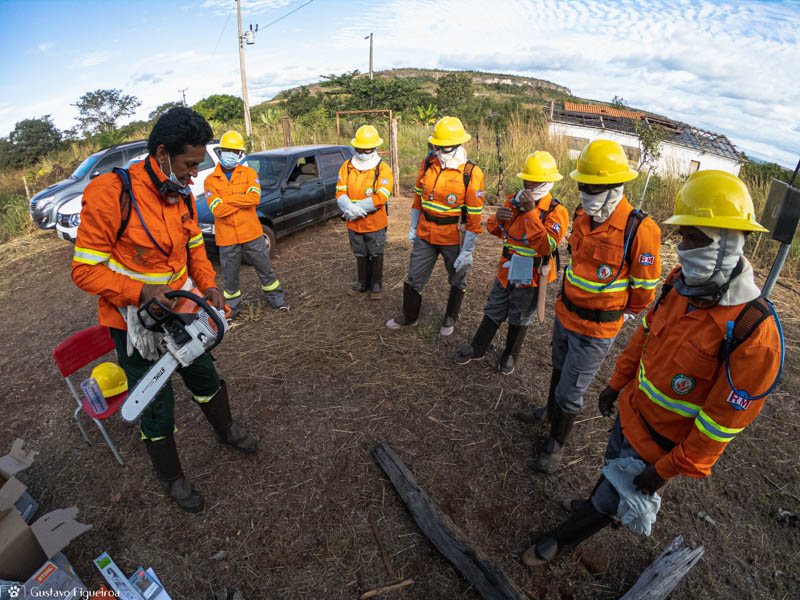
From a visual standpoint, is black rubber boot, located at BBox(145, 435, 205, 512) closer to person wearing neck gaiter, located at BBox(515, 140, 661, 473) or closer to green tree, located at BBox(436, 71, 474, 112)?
person wearing neck gaiter, located at BBox(515, 140, 661, 473)

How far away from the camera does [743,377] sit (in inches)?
53.4

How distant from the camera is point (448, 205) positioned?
12.0ft

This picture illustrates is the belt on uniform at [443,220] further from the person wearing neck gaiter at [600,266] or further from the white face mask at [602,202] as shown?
the white face mask at [602,202]

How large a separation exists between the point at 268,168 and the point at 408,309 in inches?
155

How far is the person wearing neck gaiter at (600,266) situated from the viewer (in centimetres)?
215

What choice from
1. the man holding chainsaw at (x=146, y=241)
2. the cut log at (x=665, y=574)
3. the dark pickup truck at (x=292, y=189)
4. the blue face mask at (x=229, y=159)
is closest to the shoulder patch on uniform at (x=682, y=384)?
the cut log at (x=665, y=574)

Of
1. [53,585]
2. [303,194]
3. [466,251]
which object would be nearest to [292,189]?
[303,194]

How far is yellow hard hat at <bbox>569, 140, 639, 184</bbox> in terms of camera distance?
2145 millimetres

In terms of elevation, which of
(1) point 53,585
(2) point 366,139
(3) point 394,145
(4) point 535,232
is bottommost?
(1) point 53,585

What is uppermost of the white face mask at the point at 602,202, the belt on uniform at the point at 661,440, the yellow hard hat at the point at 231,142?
the white face mask at the point at 602,202

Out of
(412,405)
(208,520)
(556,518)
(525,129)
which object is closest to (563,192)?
(525,129)

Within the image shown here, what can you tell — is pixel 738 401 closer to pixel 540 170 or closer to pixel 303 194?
pixel 540 170

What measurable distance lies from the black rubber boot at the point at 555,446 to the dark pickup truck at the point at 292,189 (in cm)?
481

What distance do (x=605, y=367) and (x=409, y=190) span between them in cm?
785
